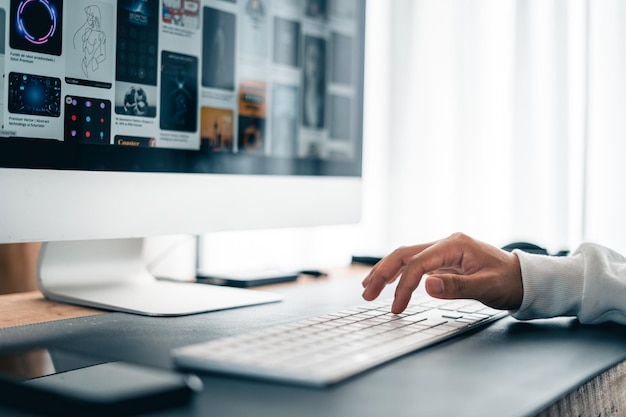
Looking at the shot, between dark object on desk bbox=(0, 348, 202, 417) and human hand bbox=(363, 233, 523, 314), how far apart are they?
0.32m

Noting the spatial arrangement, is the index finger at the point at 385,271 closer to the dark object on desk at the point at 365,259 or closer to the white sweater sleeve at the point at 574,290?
the white sweater sleeve at the point at 574,290

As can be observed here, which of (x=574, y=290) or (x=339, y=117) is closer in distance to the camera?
(x=574, y=290)

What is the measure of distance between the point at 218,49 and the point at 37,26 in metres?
0.26

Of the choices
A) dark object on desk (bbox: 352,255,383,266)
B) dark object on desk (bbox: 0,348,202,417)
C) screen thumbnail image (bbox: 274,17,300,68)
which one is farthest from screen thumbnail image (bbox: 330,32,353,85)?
dark object on desk (bbox: 0,348,202,417)

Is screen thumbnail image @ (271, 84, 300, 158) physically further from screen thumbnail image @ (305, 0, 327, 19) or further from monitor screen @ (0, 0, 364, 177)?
screen thumbnail image @ (305, 0, 327, 19)

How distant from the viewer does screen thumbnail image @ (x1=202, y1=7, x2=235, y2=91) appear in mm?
902

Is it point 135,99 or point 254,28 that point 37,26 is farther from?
point 254,28

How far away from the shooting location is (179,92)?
0.86m

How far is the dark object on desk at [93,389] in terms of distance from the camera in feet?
1.29

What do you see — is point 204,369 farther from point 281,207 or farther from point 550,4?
point 550,4

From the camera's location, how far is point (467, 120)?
6.46 feet

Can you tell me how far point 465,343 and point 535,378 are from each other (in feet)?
0.41

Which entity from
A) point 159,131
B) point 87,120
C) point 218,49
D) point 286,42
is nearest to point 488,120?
point 286,42

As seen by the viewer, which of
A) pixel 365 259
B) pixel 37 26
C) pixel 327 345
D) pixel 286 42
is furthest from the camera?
pixel 365 259
